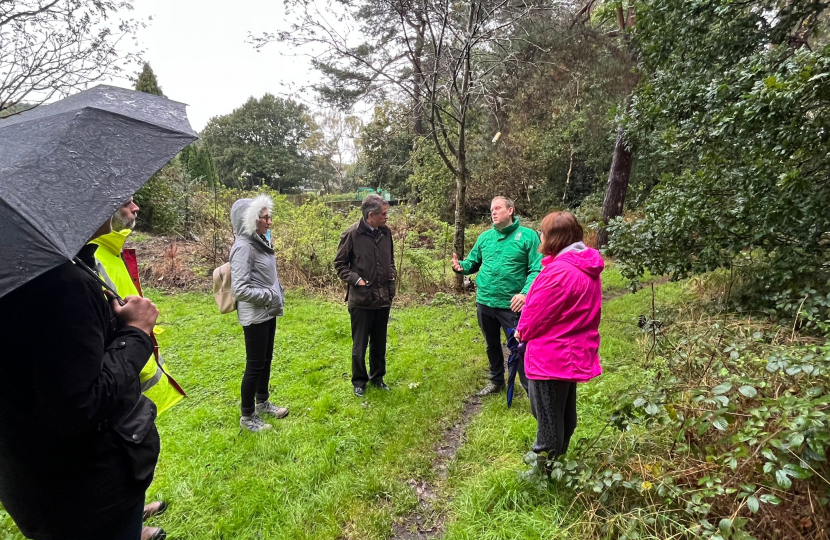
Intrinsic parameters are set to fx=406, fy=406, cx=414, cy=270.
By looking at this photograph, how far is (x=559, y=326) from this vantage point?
2.36 meters

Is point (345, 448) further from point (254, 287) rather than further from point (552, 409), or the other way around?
point (552, 409)

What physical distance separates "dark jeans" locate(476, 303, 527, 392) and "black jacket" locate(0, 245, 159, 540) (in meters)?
2.80

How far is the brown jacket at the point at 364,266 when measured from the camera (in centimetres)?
383

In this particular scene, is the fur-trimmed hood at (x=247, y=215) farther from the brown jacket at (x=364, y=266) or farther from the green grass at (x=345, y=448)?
the green grass at (x=345, y=448)

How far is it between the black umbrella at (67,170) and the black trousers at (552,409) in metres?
2.23

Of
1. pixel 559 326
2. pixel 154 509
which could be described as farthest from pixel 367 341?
pixel 559 326

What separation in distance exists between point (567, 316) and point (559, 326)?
0.26 ft

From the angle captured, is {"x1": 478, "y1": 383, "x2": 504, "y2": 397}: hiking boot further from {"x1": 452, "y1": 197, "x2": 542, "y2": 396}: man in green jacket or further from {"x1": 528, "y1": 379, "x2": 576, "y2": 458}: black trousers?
{"x1": 528, "y1": 379, "x2": 576, "y2": 458}: black trousers

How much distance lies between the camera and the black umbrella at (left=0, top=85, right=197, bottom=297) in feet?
3.28

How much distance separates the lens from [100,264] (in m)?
1.77

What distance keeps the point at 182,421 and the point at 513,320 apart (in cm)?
310

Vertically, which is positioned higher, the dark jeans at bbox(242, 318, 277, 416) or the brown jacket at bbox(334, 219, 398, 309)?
the brown jacket at bbox(334, 219, 398, 309)

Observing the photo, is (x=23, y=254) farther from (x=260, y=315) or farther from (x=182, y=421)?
(x=182, y=421)

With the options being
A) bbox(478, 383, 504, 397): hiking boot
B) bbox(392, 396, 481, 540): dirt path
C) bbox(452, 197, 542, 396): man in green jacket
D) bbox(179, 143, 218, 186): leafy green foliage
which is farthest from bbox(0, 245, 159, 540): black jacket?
bbox(179, 143, 218, 186): leafy green foliage
